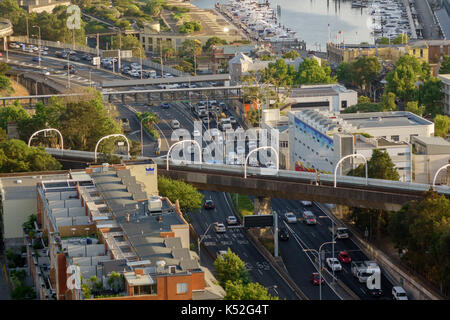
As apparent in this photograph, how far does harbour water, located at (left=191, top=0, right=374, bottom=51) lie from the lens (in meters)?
133

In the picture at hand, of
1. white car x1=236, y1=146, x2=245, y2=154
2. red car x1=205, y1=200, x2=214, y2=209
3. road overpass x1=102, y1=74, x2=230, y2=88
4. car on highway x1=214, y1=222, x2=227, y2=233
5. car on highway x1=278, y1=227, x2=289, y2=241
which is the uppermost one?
road overpass x1=102, y1=74, x2=230, y2=88

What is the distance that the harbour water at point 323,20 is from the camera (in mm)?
132625

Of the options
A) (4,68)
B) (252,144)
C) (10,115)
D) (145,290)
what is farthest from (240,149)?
(145,290)

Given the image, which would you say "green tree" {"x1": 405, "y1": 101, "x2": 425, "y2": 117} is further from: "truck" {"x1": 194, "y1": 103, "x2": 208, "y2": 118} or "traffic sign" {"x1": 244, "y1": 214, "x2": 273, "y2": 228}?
"traffic sign" {"x1": 244, "y1": 214, "x2": 273, "y2": 228}

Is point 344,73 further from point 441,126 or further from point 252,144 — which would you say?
point 252,144

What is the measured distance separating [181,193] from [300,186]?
4.91 metres

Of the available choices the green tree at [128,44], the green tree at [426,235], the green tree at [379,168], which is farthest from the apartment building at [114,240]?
the green tree at [128,44]

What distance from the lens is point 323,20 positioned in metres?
154

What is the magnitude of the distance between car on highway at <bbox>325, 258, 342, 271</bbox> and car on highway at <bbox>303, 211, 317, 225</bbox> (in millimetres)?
5708

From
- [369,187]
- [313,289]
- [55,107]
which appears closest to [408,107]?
[55,107]

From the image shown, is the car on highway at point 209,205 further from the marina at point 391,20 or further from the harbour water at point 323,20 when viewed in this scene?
the marina at point 391,20

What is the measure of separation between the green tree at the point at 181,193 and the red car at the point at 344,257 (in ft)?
22.9

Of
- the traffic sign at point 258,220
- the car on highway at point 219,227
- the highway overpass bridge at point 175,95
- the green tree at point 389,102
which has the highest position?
the highway overpass bridge at point 175,95

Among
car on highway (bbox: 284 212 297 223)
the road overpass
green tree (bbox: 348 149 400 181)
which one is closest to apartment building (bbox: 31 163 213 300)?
car on highway (bbox: 284 212 297 223)
